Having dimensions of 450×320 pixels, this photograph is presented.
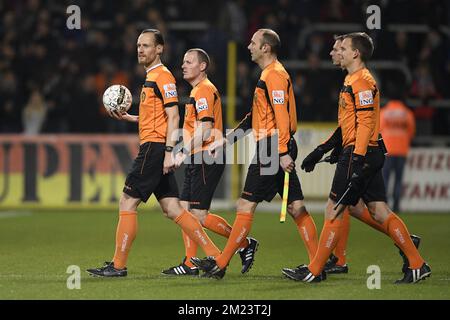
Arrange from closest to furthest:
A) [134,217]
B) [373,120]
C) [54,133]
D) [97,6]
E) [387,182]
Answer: [373,120] → [134,217] → [387,182] → [54,133] → [97,6]

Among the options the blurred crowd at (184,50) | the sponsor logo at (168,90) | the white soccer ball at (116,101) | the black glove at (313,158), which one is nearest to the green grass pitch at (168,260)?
the black glove at (313,158)

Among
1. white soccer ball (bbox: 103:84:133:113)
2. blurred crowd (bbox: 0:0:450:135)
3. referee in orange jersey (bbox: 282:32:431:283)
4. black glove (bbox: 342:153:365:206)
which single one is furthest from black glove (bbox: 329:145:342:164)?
blurred crowd (bbox: 0:0:450:135)

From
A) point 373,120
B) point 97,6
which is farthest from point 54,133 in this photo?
point 373,120

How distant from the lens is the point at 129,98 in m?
10.1

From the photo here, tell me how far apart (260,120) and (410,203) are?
9.24 m

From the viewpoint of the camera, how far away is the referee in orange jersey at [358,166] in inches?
360

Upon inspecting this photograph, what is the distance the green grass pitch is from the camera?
8805 millimetres

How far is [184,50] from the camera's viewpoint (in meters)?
20.1

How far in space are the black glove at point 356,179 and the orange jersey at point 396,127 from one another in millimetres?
8271

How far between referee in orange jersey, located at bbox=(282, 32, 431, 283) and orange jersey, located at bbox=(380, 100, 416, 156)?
7.91 m

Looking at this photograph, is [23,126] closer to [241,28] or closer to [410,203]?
[241,28]

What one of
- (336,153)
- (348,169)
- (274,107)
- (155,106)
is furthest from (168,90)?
(348,169)

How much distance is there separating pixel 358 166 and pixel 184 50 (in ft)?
37.0

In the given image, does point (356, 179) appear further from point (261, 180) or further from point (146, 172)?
point (146, 172)
